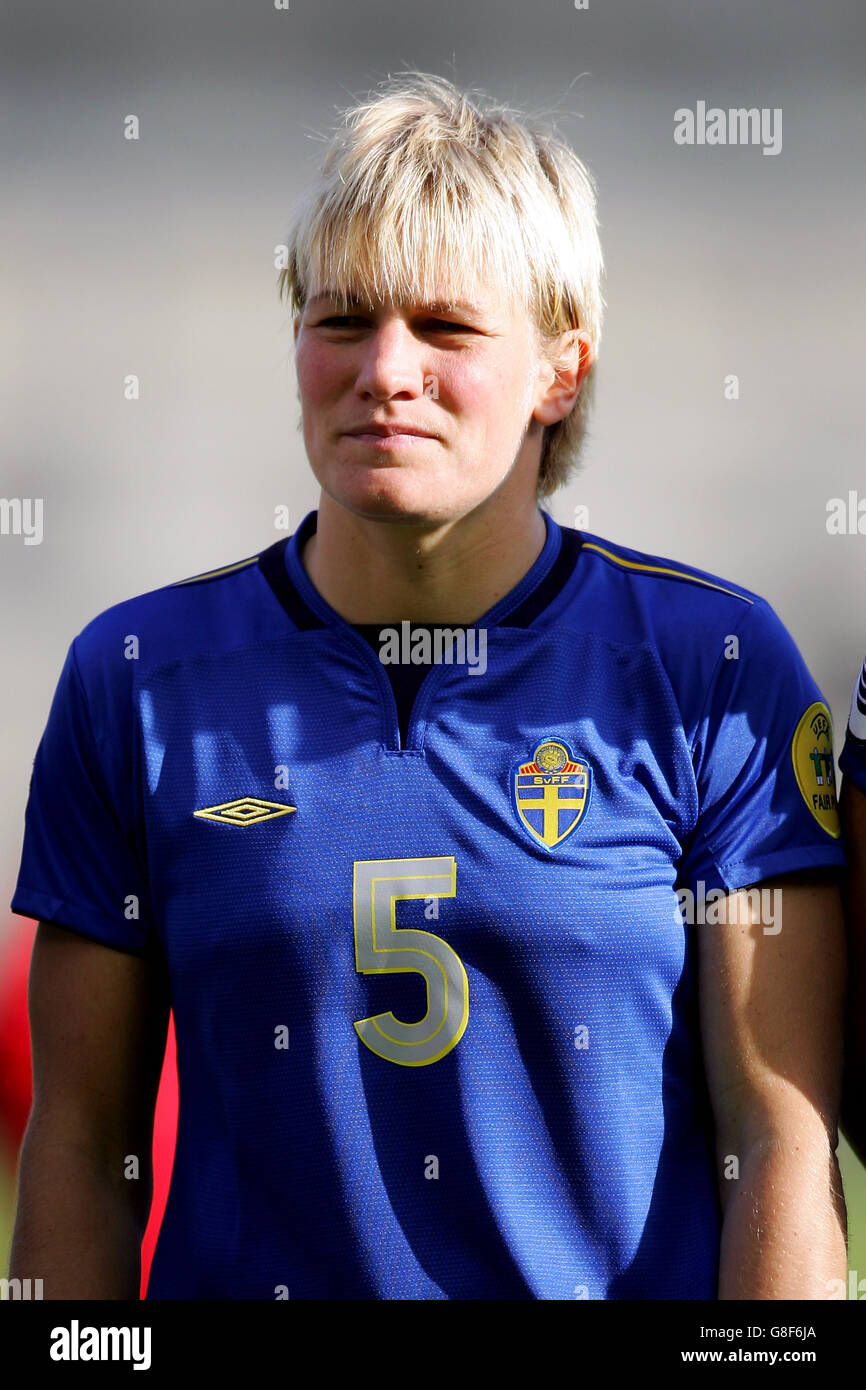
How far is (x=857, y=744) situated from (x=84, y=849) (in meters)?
0.87

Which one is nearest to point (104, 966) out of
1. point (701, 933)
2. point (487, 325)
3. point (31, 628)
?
point (701, 933)

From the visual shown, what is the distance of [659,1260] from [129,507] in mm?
7234

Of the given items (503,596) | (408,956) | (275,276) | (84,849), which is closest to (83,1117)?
(84,849)

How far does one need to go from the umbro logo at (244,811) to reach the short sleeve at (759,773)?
44cm

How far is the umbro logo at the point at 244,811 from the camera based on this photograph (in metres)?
1.64

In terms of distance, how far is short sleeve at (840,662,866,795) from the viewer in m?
1.70

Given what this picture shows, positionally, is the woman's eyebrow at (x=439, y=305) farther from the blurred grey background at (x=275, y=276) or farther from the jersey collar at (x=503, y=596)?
the blurred grey background at (x=275, y=276)

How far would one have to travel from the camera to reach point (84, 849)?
67.6 inches

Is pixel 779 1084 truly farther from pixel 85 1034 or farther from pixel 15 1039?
pixel 15 1039

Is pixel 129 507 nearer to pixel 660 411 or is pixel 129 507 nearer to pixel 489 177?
pixel 660 411

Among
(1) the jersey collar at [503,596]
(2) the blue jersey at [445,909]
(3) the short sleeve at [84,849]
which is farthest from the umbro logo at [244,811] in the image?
(1) the jersey collar at [503,596]

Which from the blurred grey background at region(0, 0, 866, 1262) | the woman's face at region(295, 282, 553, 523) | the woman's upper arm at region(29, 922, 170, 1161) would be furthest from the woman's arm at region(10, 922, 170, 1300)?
the blurred grey background at region(0, 0, 866, 1262)

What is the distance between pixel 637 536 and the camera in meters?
8.27

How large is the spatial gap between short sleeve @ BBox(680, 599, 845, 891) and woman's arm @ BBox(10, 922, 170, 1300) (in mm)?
637
